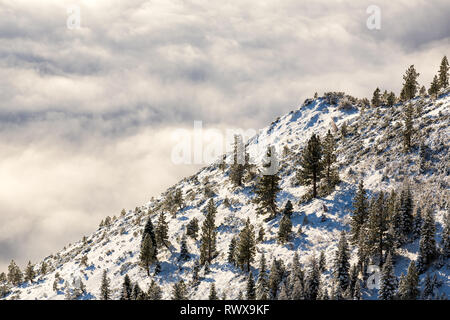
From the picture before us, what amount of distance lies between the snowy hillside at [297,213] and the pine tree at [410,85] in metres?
4.88

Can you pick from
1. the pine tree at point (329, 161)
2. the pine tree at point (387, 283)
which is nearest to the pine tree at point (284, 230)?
the pine tree at point (329, 161)

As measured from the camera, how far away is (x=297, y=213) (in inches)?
2282

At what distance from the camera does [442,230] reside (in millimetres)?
43250

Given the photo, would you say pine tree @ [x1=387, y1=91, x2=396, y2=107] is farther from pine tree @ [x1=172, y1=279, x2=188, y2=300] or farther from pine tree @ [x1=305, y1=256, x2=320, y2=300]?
pine tree @ [x1=172, y1=279, x2=188, y2=300]

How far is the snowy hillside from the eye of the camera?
49.0 m

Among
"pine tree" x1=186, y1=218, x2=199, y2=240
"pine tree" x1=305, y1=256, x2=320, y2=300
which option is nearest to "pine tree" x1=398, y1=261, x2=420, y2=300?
"pine tree" x1=305, y1=256, x2=320, y2=300

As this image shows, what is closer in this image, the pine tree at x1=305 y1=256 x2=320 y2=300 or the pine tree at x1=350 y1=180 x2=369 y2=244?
the pine tree at x1=305 y1=256 x2=320 y2=300

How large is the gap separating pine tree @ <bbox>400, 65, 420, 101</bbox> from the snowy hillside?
488cm

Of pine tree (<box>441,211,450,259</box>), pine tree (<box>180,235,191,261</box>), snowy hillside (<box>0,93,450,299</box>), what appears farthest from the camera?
pine tree (<box>180,235,191,261</box>)

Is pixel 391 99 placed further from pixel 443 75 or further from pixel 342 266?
pixel 342 266

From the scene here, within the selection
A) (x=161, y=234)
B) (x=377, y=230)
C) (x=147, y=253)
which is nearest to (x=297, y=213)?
(x=377, y=230)

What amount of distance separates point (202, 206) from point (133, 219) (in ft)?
85.9

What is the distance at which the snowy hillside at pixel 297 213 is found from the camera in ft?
161
